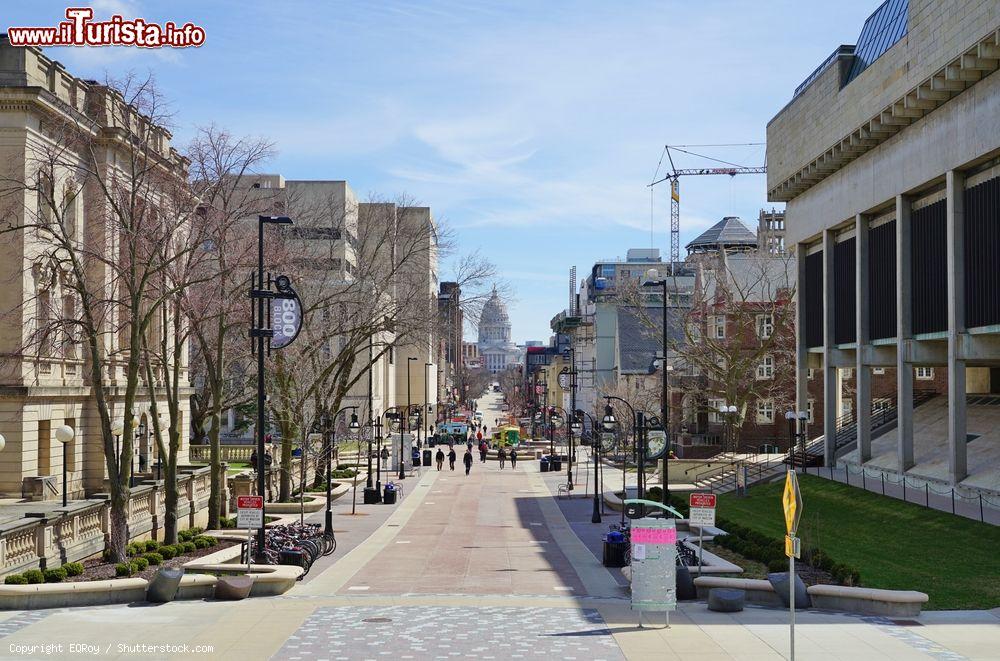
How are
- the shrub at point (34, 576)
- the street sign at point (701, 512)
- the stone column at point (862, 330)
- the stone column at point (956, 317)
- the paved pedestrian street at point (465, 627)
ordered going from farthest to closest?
the stone column at point (862, 330)
the stone column at point (956, 317)
the street sign at point (701, 512)
the shrub at point (34, 576)
the paved pedestrian street at point (465, 627)

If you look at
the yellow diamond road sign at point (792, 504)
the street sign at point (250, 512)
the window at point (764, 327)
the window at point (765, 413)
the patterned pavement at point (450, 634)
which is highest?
the window at point (764, 327)

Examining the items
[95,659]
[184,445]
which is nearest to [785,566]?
[95,659]

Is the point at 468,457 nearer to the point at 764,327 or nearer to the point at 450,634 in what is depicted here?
the point at 764,327

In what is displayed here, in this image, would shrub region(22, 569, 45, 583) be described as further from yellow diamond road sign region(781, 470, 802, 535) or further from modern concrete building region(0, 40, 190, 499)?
yellow diamond road sign region(781, 470, 802, 535)

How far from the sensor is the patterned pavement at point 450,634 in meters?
17.4

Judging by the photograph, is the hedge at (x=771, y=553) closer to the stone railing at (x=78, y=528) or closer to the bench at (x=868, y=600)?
the bench at (x=868, y=600)

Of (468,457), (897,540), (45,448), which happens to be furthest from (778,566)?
(468,457)

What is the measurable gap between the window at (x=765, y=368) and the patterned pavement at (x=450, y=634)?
60984 millimetres

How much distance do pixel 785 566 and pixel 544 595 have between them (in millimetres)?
6149

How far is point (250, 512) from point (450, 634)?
27.4 ft

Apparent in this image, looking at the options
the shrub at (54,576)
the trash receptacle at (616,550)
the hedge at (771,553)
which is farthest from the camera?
the trash receptacle at (616,550)

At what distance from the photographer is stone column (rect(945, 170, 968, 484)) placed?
4019 centimetres

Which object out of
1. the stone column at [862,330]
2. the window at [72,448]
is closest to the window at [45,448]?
the window at [72,448]

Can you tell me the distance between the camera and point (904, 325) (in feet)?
152
